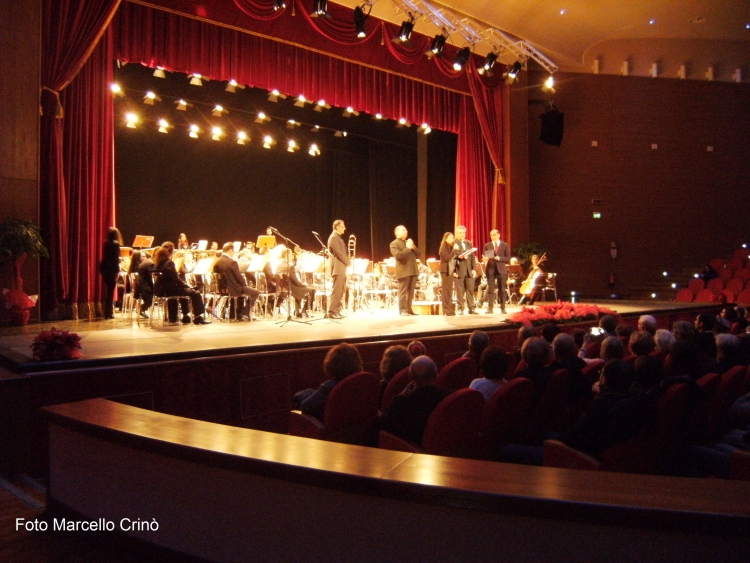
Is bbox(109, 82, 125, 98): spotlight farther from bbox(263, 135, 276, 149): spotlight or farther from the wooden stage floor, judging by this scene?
the wooden stage floor

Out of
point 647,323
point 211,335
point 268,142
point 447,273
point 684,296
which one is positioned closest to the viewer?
point 647,323

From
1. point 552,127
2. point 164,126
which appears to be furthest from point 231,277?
point 552,127

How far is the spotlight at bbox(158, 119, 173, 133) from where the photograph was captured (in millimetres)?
11387

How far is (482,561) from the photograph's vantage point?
1507mm

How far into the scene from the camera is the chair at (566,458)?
250cm

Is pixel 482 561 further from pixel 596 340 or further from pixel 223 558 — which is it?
pixel 596 340

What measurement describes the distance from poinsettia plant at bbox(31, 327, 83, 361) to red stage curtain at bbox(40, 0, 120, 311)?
3896 mm

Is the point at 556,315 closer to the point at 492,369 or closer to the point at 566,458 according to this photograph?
the point at 492,369

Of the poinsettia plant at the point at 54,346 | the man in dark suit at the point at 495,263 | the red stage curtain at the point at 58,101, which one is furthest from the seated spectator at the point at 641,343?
the red stage curtain at the point at 58,101

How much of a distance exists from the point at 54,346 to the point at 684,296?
1299 centimetres

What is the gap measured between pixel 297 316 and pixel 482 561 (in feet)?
23.9

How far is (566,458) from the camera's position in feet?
8.38

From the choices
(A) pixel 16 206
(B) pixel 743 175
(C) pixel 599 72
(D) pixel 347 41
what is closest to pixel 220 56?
(D) pixel 347 41

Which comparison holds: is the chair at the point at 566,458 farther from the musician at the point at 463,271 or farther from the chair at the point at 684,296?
the chair at the point at 684,296
